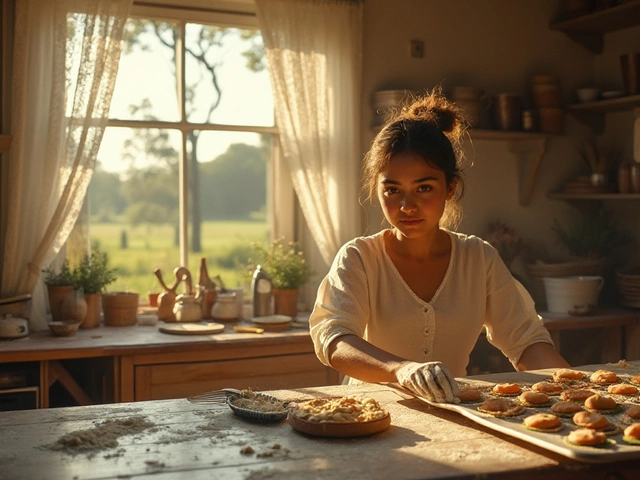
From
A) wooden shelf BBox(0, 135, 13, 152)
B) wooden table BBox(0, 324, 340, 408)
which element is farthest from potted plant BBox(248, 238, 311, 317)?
wooden shelf BBox(0, 135, 13, 152)

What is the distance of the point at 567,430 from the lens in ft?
4.93

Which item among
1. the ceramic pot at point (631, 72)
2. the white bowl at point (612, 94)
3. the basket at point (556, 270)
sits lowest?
the basket at point (556, 270)

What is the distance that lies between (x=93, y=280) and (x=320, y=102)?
1344mm

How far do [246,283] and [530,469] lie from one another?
9.19ft

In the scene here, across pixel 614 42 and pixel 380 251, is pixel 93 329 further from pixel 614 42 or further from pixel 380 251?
pixel 614 42

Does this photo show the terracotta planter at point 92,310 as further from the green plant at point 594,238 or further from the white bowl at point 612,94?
the white bowl at point 612,94

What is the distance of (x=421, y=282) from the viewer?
Result: 2.32 meters

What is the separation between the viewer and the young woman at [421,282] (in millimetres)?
2176

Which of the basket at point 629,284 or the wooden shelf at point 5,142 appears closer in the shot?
the wooden shelf at point 5,142

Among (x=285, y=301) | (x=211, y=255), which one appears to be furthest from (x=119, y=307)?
(x=285, y=301)

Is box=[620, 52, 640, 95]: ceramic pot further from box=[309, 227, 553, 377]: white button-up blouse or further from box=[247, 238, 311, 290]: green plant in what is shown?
box=[309, 227, 553, 377]: white button-up blouse

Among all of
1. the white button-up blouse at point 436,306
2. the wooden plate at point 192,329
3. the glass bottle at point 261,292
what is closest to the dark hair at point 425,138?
the white button-up blouse at point 436,306

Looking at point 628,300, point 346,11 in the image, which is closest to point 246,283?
point 346,11

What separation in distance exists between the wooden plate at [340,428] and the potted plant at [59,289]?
6.81 feet
